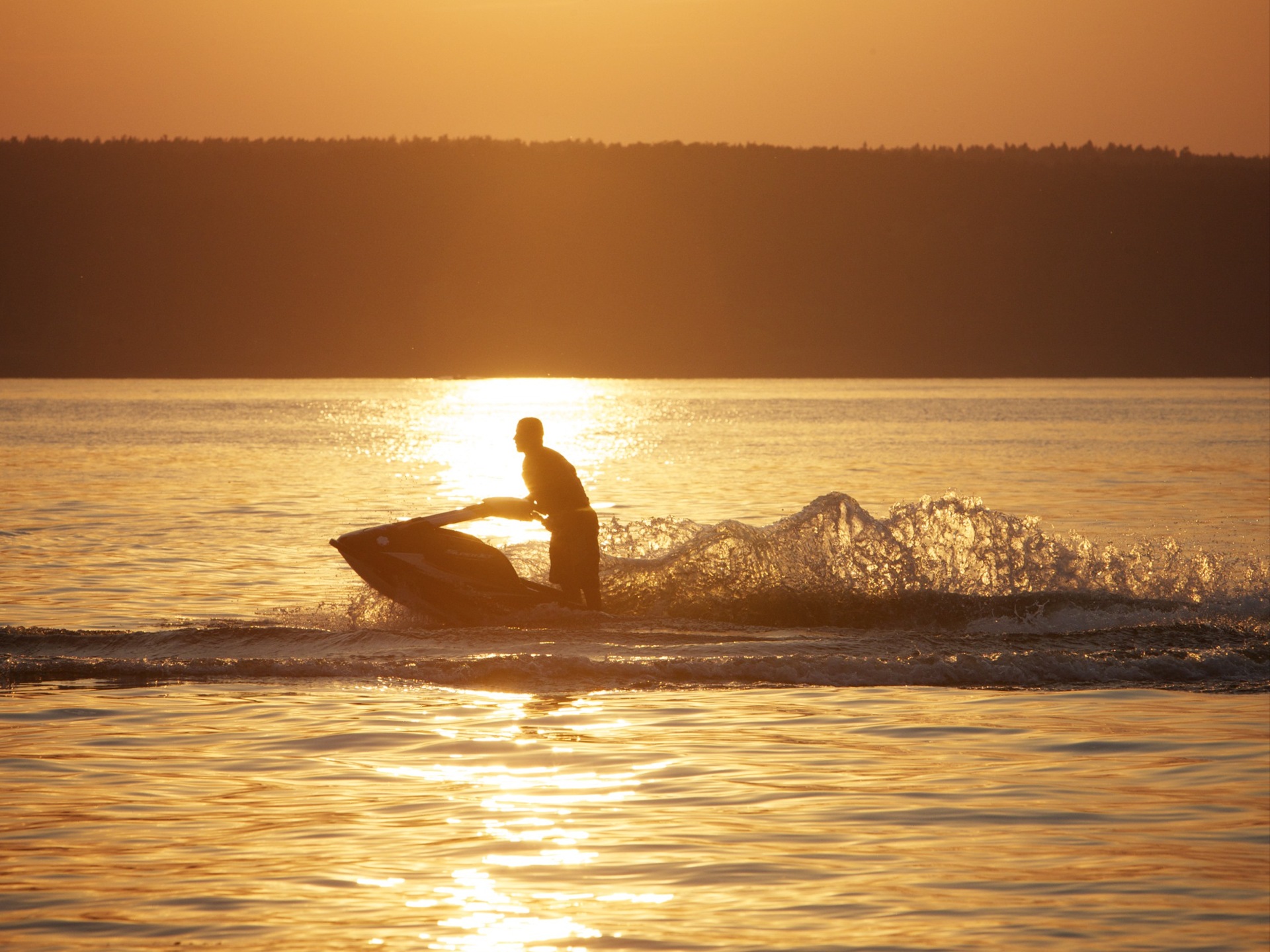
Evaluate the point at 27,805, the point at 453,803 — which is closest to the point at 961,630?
the point at 453,803

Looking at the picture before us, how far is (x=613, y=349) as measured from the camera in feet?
621

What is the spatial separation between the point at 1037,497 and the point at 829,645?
18.4m

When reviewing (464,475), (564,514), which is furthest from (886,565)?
(464,475)

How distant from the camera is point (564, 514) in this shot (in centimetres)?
1465

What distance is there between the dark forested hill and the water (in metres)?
161

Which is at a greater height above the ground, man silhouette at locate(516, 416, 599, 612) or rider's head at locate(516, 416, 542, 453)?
rider's head at locate(516, 416, 542, 453)

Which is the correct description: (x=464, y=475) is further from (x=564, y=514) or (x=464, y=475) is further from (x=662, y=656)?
(x=662, y=656)

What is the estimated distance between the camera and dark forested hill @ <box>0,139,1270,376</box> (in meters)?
183

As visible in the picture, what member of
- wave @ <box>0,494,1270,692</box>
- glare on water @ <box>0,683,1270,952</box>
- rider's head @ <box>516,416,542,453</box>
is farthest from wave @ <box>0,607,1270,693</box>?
rider's head @ <box>516,416,542,453</box>

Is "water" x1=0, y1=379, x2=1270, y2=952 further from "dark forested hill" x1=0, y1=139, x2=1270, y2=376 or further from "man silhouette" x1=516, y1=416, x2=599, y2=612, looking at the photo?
"dark forested hill" x1=0, y1=139, x2=1270, y2=376

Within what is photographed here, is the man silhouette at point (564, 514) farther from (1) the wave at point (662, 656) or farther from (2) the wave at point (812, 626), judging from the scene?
(1) the wave at point (662, 656)

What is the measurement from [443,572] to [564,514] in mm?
1308

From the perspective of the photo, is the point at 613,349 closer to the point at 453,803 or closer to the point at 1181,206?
the point at 1181,206

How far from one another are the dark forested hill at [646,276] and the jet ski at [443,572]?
169 meters
